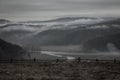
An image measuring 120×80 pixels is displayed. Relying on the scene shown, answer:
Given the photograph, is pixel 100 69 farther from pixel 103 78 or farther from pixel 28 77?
pixel 28 77

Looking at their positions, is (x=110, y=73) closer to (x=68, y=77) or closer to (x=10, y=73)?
(x=68, y=77)

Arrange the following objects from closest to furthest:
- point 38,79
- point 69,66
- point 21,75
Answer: point 38,79 < point 21,75 < point 69,66

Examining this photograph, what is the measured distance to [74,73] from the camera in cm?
4706

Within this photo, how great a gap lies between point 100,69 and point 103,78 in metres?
8.21

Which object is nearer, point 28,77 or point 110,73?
point 28,77

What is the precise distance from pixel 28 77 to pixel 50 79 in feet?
12.2

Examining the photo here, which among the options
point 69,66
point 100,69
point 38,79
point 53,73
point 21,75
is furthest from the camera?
point 69,66

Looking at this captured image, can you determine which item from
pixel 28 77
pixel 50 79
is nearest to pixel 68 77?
pixel 50 79

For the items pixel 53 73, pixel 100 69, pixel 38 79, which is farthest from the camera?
pixel 100 69

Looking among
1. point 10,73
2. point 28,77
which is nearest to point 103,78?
point 28,77

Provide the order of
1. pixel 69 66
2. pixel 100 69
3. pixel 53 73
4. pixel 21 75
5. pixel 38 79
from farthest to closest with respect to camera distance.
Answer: pixel 69 66 < pixel 100 69 < pixel 53 73 < pixel 21 75 < pixel 38 79

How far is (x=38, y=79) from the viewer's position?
41031 mm

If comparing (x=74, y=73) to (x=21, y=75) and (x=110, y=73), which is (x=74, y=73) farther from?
(x=21, y=75)

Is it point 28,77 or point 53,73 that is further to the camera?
point 53,73
